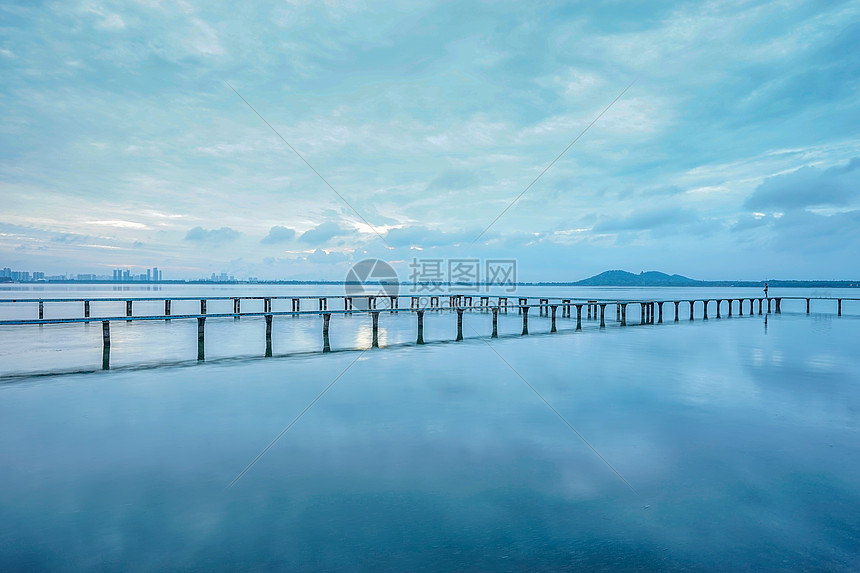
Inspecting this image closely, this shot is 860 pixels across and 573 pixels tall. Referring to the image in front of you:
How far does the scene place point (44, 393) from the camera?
10992mm

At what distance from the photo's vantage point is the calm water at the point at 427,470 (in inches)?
173

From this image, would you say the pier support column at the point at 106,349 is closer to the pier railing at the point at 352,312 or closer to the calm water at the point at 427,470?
the pier railing at the point at 352,312

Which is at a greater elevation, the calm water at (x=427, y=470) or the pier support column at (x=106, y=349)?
the pier support column at (x=106, y=349)

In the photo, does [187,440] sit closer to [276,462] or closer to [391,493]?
[276,462]

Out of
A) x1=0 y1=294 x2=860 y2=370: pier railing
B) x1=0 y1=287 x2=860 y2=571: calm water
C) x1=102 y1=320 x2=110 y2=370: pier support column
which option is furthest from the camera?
x1=0 y1=294 x2=860 y2=370: pier railing

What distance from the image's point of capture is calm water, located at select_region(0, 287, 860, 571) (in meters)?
4.39

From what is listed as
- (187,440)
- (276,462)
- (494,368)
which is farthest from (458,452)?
(494,368)

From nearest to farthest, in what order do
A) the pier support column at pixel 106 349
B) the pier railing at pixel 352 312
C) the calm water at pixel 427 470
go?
1. the calm water at pixel 427 470
2. the pier support column at pixel 106 349
3. the pier railing at pixel 352 312

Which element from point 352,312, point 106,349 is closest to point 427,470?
point 106,349

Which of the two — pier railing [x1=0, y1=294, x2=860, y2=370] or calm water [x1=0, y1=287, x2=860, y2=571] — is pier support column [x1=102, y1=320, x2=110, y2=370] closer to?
pier railing [x1=0, y1=294, x2=860, y2=370]

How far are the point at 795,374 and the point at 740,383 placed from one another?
3.20 metres

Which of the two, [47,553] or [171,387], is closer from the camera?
[47,553]

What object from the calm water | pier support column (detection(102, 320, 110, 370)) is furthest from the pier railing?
the calm water

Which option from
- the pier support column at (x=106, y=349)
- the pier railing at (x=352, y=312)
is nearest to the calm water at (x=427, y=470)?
the pier support column at (x=106, y=349)
